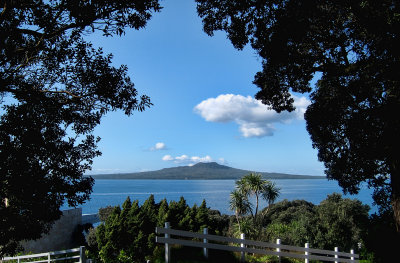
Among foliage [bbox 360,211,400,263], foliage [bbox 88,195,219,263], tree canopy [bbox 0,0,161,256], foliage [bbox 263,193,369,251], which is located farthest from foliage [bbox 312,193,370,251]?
tree canopy [bbox 0,0,161,256]

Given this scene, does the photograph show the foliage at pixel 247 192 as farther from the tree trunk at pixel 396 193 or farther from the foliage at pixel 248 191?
the tree trunk at pixel 396 193

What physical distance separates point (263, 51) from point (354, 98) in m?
4.07

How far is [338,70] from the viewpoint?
13.3 m

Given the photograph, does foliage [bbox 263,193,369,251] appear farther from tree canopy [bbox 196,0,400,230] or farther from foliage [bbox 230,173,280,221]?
tree canopy [bbox 196,0,400,230]

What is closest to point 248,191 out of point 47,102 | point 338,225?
point 338,225

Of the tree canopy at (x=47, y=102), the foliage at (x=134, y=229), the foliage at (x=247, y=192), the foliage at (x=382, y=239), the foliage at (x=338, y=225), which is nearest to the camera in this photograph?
the tree canopy at (x=47, y=102)

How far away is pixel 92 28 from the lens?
29.1 ft

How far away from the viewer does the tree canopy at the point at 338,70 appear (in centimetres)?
1143

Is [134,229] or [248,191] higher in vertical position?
[248,191]

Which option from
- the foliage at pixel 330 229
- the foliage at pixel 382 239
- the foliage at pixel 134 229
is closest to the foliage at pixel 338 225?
the foliage at pixel 330 229

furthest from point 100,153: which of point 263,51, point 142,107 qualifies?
point 263,51

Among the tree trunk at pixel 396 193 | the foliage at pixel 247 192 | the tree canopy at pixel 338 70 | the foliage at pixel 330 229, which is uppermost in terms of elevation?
the tree canopy at pixel 338 70

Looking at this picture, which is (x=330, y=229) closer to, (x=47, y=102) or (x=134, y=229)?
(x=134, y=229)

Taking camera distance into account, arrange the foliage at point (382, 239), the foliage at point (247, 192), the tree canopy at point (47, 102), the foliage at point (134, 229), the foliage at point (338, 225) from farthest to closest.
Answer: the foliage at point (247, 192) → the foliage at point (338, 225) → the foliage at point (134, 229) → the foliage at point (382, 239) → the tree canopy at point (47, 102)
